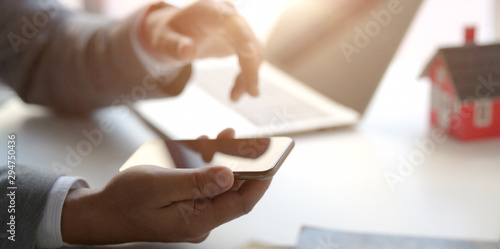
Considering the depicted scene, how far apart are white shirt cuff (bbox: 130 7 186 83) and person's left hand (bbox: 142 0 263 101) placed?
11mm

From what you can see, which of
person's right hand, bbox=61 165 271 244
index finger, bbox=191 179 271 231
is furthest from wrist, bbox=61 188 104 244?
index finger, bbox=191 179 271 231

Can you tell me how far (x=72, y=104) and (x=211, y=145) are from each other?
1.31 feet

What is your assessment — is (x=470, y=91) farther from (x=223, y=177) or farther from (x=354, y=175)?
(x=223, y=177)

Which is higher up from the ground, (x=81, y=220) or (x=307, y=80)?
(x=81, y=220)

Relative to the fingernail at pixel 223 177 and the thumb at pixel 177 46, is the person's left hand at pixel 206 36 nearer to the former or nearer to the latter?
the thumb at pixel 177 46

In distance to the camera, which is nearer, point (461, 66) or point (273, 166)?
point (273, 166)

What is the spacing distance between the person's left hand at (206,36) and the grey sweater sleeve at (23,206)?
31 centimetres

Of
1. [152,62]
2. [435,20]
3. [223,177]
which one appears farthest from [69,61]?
[435,20]

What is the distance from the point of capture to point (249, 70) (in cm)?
75

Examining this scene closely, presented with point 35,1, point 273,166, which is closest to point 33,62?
point 35,1

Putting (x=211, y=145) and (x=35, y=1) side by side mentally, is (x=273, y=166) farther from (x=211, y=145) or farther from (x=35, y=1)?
(x=35, y=1)

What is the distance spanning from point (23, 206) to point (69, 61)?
0.45 metres

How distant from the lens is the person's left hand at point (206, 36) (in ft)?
2.46

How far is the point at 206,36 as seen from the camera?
2.77ft
